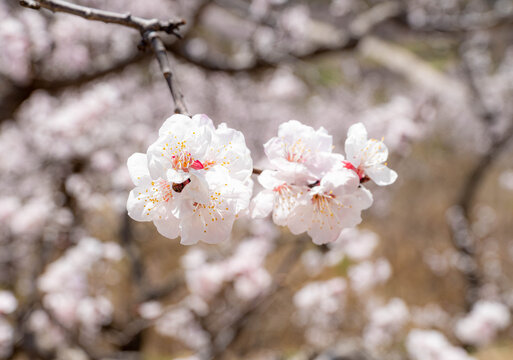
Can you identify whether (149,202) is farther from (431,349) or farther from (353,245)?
(353,245)

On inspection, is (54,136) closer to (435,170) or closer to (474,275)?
(474,275)

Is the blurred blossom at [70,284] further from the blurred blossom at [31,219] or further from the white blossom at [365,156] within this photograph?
the white blossom at [365,156]

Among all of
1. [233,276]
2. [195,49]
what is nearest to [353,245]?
[233,276]

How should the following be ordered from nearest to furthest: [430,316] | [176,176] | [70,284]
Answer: [176,176], [70,284], [430,316]

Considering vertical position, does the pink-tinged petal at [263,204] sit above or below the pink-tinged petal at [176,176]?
below

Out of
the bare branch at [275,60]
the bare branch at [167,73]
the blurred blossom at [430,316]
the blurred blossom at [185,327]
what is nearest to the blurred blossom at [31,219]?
the blurred blossom at [185,327]

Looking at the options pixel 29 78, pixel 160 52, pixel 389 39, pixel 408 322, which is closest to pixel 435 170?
pixel 408 322

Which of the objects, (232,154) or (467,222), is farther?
(467,222)

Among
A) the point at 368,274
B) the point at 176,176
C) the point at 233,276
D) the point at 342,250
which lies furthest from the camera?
the point at 368,274
